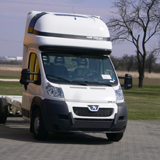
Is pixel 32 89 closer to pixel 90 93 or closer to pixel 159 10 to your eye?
pixel 90 93

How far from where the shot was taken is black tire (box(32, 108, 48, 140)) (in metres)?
10.1

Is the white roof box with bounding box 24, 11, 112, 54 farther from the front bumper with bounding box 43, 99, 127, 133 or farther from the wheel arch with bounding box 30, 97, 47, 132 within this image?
the front bumper with bounding box 43, 99, 127, 133

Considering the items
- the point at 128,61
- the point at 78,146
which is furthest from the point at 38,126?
the point at 128,61

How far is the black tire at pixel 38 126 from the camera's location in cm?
1005

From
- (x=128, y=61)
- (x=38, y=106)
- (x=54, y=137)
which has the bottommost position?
(x=128, y=61)

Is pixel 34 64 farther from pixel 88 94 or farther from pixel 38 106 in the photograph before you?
pixel 88 94

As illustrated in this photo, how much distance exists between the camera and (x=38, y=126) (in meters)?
10.2

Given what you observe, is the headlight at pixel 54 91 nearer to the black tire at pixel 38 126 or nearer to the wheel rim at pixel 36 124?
the black tire at pixel 38 126

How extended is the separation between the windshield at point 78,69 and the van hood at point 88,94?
19 cm

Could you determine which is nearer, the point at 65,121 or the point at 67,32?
the point at 65,121

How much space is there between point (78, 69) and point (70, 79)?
41 centimetres

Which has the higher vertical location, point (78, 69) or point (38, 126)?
point (78, 69)

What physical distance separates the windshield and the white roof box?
312 mm

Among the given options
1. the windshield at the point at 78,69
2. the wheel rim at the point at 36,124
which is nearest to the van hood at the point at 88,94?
the windshield at the point at 78,69
